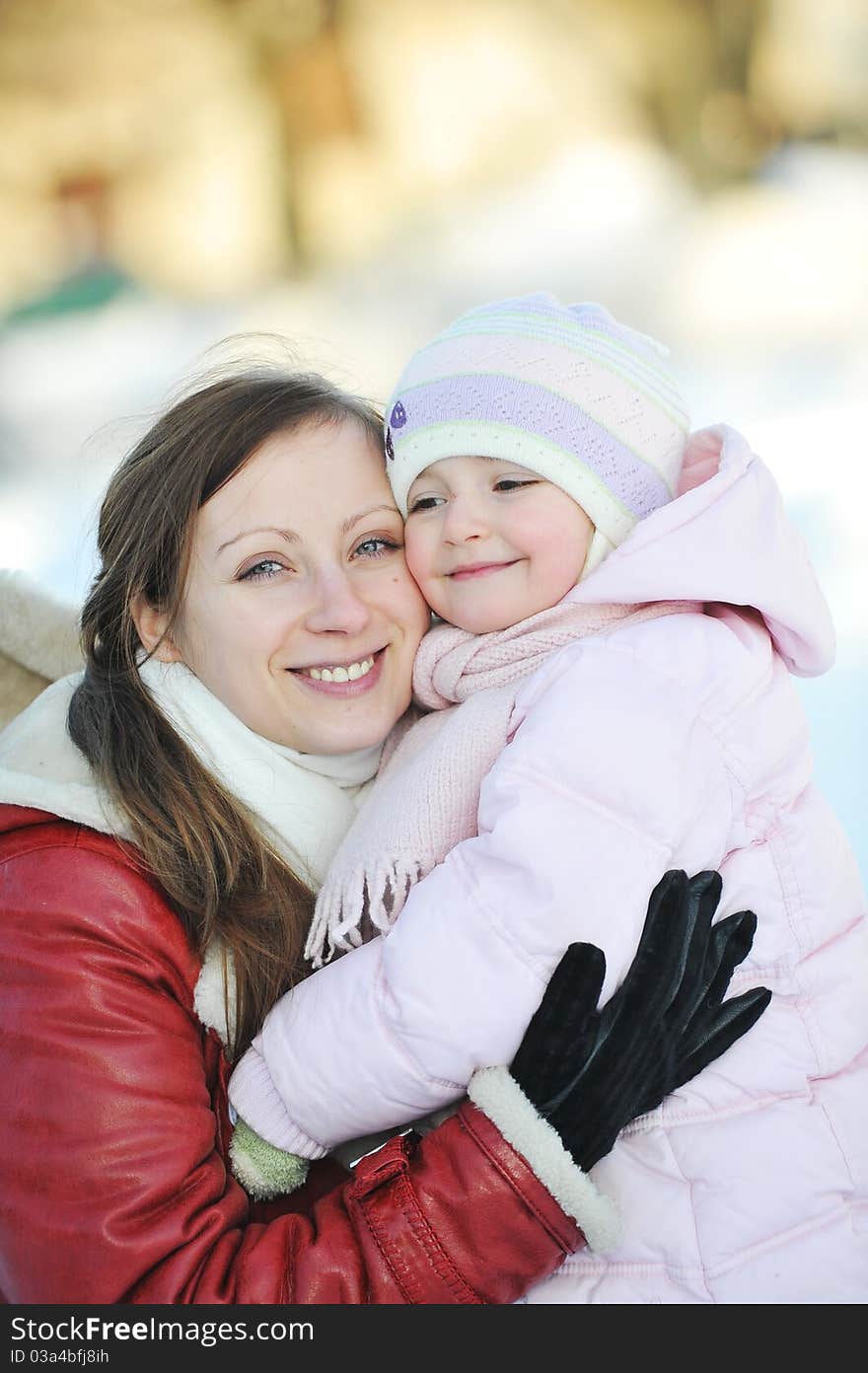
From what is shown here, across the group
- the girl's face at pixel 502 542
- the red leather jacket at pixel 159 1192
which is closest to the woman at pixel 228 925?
the red leather jacket at pixel 159 1192

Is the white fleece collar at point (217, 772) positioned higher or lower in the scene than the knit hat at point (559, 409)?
lower

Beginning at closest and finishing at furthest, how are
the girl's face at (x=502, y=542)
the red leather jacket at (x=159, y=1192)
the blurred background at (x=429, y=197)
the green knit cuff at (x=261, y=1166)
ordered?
the red leather jacket at (x=159, y=1192), the green knit cuff at (x=261, y=1166), the girl's face at (x=502, y=542), the blurred background at (x=429, y=197)

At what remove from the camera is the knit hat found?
160 centimetres

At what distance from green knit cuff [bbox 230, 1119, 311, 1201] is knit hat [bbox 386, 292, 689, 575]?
0.83m

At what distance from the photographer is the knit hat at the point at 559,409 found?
1.60 metres

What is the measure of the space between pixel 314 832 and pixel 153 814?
0.85 ft

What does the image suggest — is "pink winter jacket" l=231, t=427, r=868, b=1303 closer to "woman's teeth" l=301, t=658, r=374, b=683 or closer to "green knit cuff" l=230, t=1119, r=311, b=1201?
"green knit cuff" l=230, t=1119, r=311, b=1201

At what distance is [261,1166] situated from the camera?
1.42 meters

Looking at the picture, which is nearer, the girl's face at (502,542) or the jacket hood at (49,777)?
the jacket hood at (49,777)

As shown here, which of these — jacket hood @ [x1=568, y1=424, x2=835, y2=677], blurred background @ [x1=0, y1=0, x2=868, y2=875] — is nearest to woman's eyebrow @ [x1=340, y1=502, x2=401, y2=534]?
jacket hood @ [x1=568, y1=424, x2=835, y2=677]

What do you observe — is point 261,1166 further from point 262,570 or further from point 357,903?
point 262,570

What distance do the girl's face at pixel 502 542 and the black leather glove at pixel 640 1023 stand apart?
45 centimetres

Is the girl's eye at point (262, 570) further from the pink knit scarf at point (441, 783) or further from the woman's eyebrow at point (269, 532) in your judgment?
the pink knit scarf at point (441, 783)
